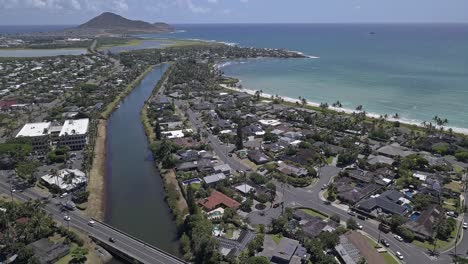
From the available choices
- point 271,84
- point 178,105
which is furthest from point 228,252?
point 271,84

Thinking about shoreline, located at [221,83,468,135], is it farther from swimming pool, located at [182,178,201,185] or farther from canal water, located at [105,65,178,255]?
swimming pool, located at [182,178,201,185]

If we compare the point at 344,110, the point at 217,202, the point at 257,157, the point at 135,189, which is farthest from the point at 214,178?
the point at 344,110

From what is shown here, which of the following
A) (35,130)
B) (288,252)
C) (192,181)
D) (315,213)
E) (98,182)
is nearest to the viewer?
(288,252)

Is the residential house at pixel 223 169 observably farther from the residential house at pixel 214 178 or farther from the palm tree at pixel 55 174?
the palm tree at pixel 55 174

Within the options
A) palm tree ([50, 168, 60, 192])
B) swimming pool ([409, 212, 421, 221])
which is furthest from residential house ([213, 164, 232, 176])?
swimming pool ([409, 212, 421, 221])

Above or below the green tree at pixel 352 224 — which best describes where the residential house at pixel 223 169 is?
below

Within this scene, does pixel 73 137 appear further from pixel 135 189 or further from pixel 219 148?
pixel 219 148

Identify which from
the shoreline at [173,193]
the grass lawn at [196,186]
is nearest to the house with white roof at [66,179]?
the shoreline at [173,193]
